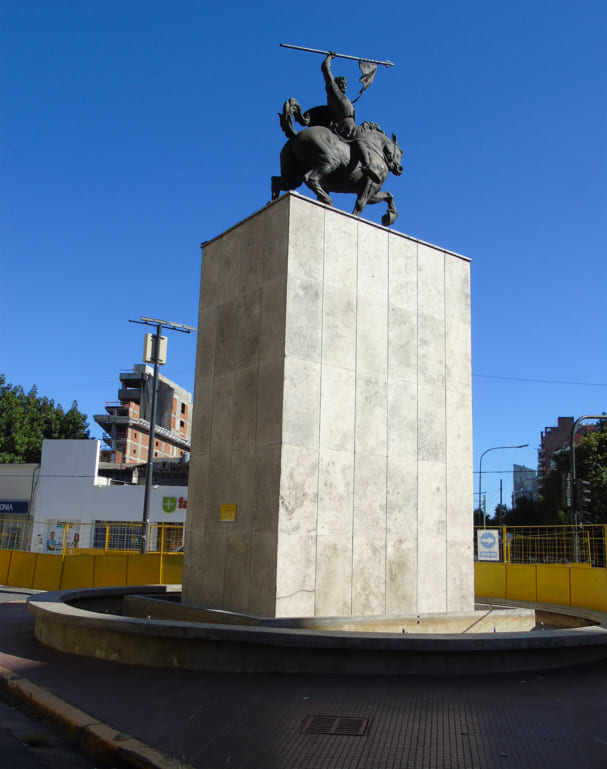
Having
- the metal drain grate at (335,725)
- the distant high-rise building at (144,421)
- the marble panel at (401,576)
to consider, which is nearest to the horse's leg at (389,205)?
the marble panel at (401,576)

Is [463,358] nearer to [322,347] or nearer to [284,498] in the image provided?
[322,347]

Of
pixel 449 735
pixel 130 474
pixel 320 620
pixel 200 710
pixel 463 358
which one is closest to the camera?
pixel 449 735

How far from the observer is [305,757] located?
5.11m

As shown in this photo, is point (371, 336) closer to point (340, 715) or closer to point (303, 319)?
point (303, 319)

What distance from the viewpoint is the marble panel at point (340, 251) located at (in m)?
10.1

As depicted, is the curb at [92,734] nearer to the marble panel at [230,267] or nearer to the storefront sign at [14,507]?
the marble panel at [230,267]

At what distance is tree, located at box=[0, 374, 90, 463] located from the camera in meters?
61.0

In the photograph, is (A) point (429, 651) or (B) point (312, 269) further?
(B) point (312, 269)

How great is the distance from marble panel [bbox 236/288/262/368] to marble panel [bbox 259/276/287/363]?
0.12 meters

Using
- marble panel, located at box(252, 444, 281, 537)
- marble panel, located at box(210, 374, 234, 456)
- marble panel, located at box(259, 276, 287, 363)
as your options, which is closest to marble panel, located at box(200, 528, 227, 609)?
marble panel, located at box(252, 444, 281, 537)

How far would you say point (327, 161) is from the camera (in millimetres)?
11039

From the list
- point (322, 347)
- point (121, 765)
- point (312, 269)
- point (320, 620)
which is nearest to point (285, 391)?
point (322, 347)

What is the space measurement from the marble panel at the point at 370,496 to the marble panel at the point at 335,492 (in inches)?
4.3

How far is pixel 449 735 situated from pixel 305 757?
1248mm
